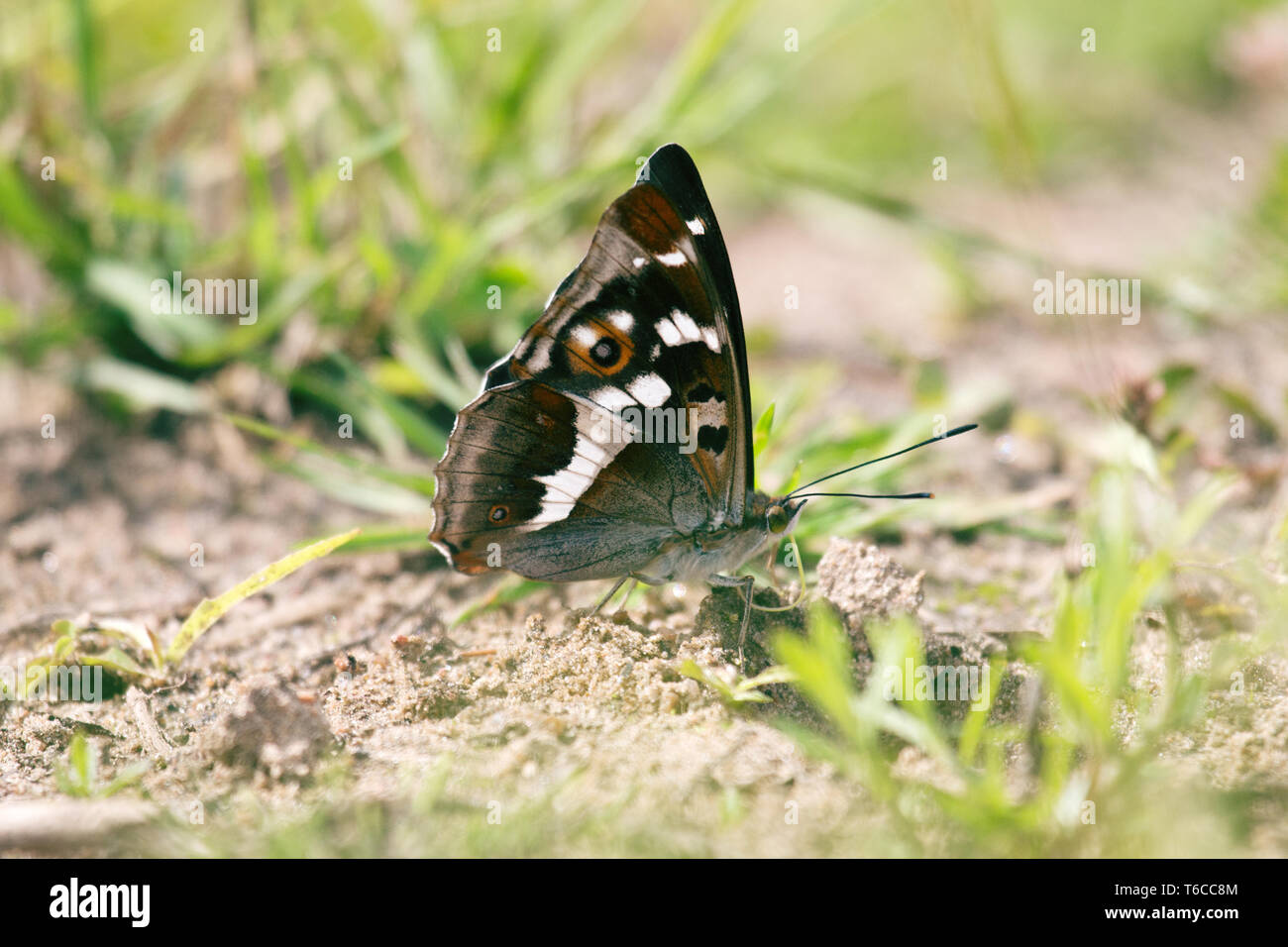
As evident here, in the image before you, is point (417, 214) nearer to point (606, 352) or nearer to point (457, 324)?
point (457, 324)

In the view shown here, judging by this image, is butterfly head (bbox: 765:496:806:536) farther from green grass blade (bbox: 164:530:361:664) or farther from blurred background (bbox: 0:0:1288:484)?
blurred background (bbox: 0:0:1288:484)

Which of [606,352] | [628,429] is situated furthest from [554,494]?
[606,352]

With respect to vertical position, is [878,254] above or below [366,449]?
above

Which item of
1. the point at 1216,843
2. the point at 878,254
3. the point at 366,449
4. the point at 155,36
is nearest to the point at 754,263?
the point at 878,254

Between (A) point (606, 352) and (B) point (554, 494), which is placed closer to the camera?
(A) point (606, 352)

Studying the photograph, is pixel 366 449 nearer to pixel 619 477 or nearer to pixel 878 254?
pixel 619 477
